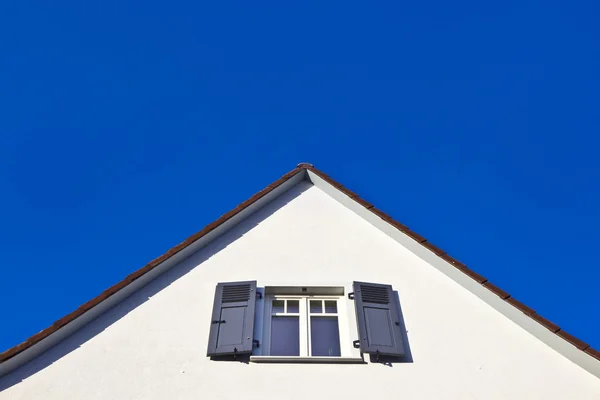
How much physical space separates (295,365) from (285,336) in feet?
2.41

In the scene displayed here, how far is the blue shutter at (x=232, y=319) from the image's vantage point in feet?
20.5

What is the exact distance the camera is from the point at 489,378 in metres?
5.98

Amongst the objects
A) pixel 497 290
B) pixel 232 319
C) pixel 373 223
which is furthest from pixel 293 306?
pixel 497 290

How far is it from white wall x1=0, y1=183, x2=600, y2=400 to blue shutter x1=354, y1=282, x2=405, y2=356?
0.20 metres

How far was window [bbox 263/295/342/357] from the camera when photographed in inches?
258

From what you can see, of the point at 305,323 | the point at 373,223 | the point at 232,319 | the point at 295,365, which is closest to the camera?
the point at 295,365

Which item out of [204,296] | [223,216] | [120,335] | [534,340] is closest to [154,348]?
[120,335]

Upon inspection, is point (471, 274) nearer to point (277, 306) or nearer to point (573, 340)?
point (573, 340)

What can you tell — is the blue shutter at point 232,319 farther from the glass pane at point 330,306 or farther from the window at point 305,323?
the glass pane at point 330,306

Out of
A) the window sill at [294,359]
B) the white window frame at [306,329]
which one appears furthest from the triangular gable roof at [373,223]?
the window sill at [294,359]

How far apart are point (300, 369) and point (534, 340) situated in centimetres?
328

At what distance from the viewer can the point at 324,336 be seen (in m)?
6.80

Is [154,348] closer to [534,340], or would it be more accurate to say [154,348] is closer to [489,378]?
[489,378]

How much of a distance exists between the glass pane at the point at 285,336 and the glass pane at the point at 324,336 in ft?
0.72
